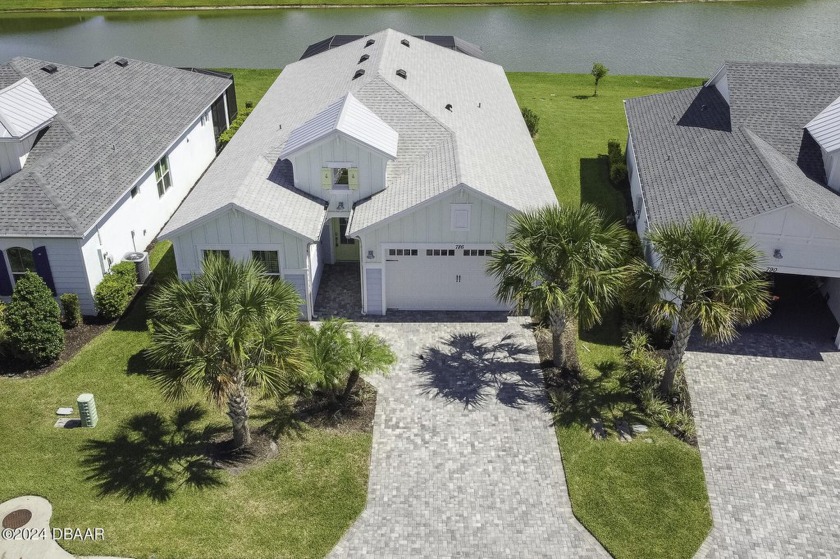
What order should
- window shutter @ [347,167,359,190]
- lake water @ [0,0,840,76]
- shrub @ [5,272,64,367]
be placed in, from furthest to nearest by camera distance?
lake water @ [0,0,840,76]
window shutter @ [347,167,359,190]
shrub @ [5,272,64,367]

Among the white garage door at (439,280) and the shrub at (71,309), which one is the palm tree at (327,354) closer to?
the white garage door at (439,280)

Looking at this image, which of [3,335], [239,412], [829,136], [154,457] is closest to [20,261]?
[3,335]

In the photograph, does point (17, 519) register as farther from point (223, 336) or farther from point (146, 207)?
point (146, 207)

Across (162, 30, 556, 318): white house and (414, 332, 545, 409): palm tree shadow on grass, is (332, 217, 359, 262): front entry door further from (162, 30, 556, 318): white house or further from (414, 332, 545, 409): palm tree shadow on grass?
(414, 332, 545, 409): palm tree shadow on grass

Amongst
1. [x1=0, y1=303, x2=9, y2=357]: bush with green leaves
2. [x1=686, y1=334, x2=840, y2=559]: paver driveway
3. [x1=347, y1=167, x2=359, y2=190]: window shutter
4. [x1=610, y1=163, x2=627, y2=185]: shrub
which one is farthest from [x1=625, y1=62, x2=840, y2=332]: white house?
[x1=0, y1=303, x2=9, y2=357]: bush with green leaves

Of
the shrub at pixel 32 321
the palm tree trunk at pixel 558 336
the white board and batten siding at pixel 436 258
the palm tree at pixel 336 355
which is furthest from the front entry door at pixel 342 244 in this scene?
the shrub at pixel 32 321

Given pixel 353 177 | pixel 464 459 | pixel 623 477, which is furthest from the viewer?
pixel 353 177

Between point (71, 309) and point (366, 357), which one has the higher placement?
point (71, 309)
